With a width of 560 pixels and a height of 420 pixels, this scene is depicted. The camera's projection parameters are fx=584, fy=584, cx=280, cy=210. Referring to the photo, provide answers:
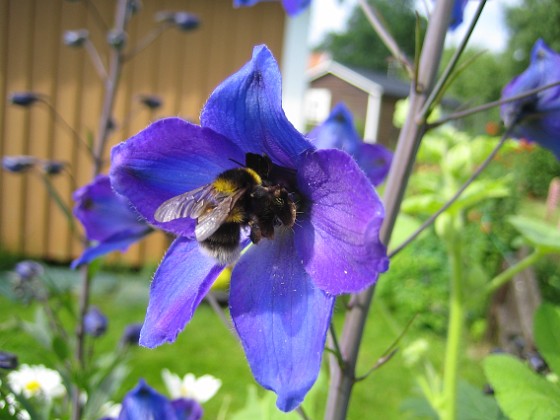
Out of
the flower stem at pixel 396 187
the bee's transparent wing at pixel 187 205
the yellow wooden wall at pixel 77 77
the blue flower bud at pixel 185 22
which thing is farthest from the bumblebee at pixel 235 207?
the yellow wooden wall at pixel 77 77

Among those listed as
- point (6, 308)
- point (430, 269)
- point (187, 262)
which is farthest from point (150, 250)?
point (187, 262)

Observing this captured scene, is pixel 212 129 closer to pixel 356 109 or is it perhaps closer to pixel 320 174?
pixel 320 174

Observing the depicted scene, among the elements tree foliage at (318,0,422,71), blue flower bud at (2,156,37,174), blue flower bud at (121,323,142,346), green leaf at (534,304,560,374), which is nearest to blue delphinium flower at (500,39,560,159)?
green leaf at (534,304,560,374)

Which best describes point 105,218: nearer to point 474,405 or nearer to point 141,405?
point 141,405

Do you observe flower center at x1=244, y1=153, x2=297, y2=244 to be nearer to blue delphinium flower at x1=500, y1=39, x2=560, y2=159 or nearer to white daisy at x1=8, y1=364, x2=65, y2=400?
blue delphinium flower at x1=500, y1=39, x2=560, y2=159

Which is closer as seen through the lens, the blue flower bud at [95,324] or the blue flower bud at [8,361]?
the blue flower bud at [8,361]

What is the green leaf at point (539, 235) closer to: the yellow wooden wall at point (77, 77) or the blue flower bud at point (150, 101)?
the blue flower bud at point (150, 101)

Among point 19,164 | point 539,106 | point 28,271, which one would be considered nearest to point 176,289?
point 539,106
